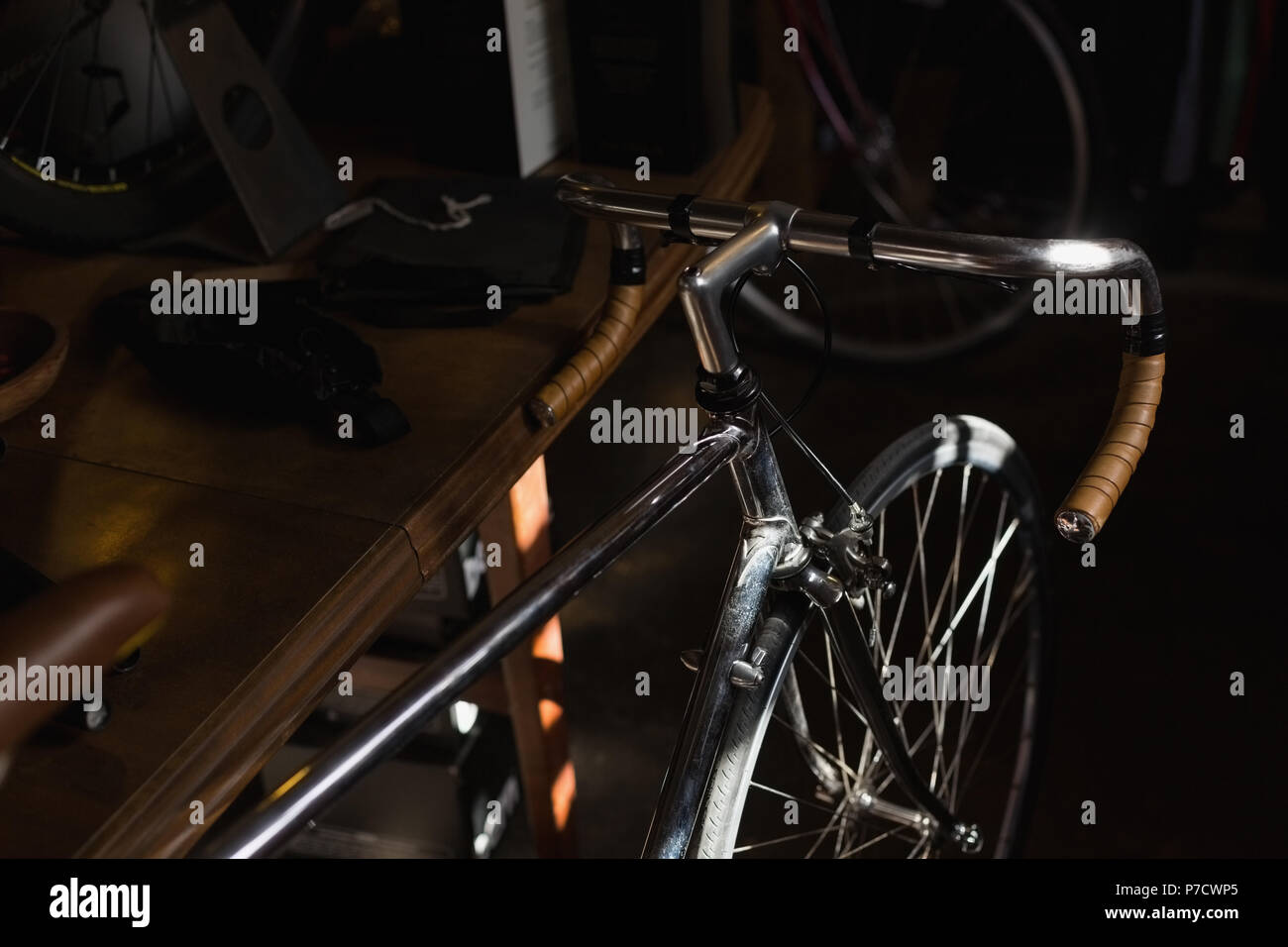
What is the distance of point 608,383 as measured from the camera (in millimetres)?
2705

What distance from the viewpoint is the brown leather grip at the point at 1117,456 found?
80 centimetres

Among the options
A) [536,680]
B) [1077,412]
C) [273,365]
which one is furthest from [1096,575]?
[273,365]

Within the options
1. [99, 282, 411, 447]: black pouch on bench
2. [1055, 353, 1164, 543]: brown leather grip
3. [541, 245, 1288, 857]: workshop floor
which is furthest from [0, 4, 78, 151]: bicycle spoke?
[541, 245, 1288, 857]: workshop floor

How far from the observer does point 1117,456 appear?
85 cm

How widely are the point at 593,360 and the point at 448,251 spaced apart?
11.3 inches

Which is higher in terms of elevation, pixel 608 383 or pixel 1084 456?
pixel 608 383

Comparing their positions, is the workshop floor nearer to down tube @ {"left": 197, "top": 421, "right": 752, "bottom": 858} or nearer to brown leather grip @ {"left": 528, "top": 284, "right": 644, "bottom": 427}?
brown leather grip @ {"left": 528, "top": 284, "right": 644, "bottom": 427}

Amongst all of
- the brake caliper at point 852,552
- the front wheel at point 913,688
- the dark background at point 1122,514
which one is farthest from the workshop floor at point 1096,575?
the brake caliper at point 852,552

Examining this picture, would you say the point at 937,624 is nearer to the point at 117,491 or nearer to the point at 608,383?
the point at 608,383

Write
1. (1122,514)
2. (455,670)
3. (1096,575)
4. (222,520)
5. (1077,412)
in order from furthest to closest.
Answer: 1. (1077,412)
2. (1122,514)
3. (1096,575)
4. (222,520)
5. (455,670)

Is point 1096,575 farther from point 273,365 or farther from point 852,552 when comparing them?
point 273,365

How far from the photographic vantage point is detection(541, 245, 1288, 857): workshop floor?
1866 mm

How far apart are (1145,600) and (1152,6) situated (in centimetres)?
131
